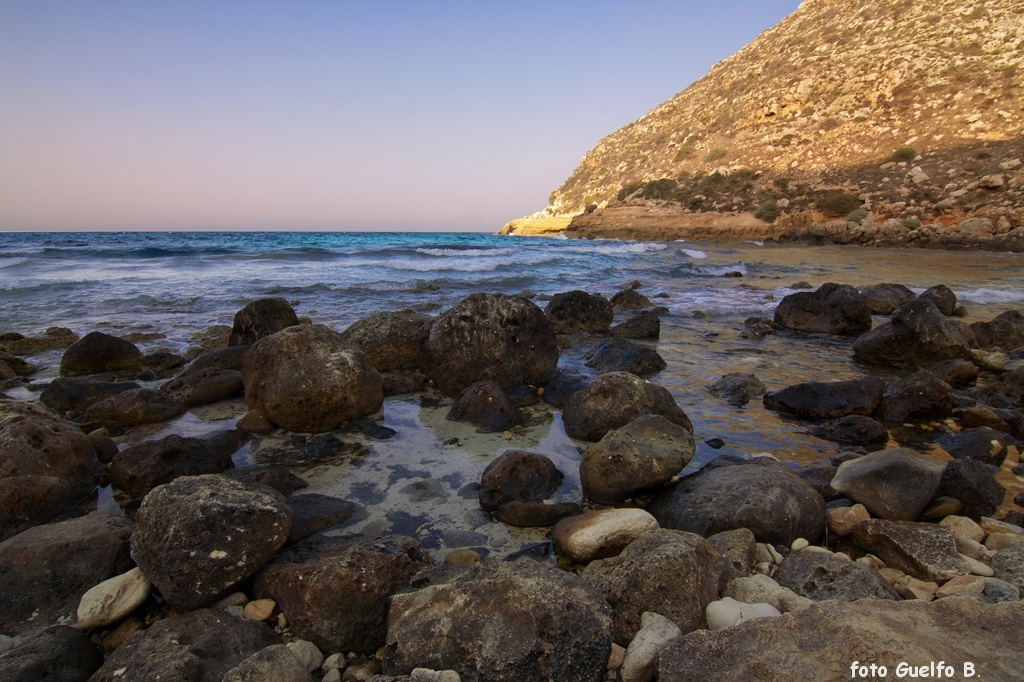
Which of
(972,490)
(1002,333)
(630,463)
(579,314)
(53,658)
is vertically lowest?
(53,658)

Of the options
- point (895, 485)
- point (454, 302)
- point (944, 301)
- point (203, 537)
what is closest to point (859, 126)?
point (944, 301)

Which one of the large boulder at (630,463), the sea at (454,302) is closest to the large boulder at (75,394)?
the sea at (454,302)

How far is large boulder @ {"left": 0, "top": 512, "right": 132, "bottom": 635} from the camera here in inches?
96.7

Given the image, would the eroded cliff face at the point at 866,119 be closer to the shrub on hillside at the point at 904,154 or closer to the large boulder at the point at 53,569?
the shrub on hillside at the point at 904,154

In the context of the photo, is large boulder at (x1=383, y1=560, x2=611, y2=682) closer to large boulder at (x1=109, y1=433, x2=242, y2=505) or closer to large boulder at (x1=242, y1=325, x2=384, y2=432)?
large boulder at (x1=109, y1=433, x2=242, y2=505)

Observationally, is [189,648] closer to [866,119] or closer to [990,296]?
[990,296]

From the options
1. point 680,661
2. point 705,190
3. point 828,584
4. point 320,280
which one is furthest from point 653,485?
point 705,190

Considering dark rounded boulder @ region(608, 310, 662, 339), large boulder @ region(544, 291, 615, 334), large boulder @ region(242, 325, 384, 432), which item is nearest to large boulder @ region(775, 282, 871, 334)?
dark rounded boulder @ region(608, 310, 662, 339)

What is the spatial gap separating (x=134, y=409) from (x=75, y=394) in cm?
104

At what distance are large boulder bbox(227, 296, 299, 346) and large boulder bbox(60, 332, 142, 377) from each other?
126cm

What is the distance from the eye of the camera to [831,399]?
5109 mm

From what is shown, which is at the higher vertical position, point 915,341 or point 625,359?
point 915,341

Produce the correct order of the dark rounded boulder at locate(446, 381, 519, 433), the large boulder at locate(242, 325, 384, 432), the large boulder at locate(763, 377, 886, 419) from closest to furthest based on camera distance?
the large boulder at locate(242, 325, 384, 432) < the dark rounded boulder at locate(446, 381, 519, 433) < the large boulder at locate(763, 377, 886, 419)

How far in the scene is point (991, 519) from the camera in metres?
3.18
